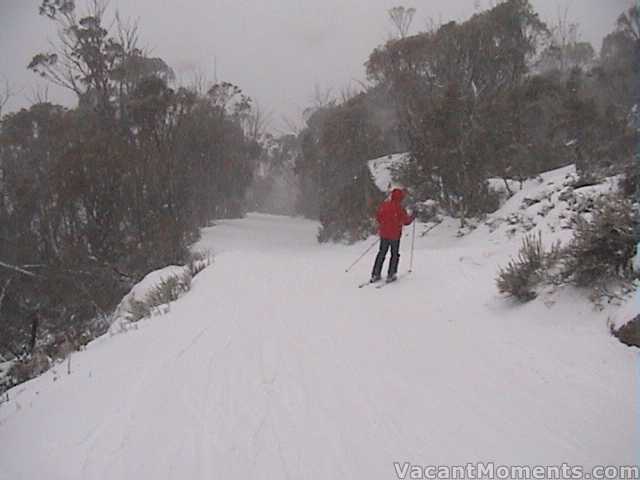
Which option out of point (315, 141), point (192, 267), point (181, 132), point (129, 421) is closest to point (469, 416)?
point (129, 421)

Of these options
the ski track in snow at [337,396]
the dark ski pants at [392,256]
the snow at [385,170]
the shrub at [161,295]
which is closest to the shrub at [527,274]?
the ski track in snow at [337,396]

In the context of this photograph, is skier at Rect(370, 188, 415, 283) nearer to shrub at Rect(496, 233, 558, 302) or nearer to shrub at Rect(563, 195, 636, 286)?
shrub at Rect(496, 233, 558, 302)

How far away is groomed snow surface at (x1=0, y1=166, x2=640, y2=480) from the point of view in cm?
319

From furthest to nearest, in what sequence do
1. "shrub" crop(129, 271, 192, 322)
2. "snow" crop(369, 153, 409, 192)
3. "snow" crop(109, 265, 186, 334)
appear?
"snow" crop(369, 153, 409, 192)
"snow" crop(109, 265, 186, 334)
"shrub" crop(129, 271, 192, 322)

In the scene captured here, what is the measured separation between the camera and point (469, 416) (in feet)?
11.8

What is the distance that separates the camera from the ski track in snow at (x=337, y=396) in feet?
10.5

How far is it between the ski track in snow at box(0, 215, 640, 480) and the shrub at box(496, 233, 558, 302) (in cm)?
22

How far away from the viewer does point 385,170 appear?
2352cm

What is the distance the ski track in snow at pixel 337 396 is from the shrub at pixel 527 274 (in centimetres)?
22

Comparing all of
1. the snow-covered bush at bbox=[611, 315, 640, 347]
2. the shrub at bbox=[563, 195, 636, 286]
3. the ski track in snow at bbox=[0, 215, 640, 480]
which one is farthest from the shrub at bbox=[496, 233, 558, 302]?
the snow-covered bush at bbox=[611, 315, 640, 347]

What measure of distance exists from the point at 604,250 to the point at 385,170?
18682mm

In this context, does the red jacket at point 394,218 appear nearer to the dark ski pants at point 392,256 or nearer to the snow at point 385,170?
the dark ski pants at point 392,256

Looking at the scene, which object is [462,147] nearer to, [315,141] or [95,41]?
[315,141]

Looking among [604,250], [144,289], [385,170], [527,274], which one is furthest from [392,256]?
[385,170]
